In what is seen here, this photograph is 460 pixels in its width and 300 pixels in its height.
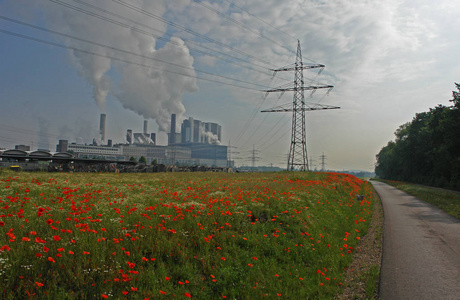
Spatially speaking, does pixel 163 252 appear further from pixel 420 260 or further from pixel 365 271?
pixel 420 260

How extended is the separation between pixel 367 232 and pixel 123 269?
10632 millimetres

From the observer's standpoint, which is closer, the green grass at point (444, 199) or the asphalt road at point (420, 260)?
the asphalt road at point (420, 260)

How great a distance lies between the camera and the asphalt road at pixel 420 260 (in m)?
5.84

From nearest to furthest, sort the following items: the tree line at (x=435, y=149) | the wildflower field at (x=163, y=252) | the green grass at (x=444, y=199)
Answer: the wildflower field at (x=163, y=252) < the green grass at (x=444, y=199) < the tree line at (x=435, y=149)

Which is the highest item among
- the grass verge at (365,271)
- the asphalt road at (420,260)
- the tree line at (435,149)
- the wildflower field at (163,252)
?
the tree line at (435,149)

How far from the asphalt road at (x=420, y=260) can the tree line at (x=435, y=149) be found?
2916cm

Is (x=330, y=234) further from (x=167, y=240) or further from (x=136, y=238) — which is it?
(x=136, y=238)

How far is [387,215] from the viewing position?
15758 millimetres

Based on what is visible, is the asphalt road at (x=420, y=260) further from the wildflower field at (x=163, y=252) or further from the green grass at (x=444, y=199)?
the green grass at (x=444, y=199)

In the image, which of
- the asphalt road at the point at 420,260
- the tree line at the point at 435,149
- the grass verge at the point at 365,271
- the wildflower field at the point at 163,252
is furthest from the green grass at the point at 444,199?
the wildflower field at the point at 163,252

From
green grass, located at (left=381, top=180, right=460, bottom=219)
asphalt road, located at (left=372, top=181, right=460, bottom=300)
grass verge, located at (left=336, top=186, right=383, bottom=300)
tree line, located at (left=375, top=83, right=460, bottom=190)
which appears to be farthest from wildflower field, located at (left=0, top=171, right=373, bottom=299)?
tree line, located at (left=375, top=83, right=460, bottom=190)

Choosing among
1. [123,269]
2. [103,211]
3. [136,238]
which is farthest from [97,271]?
[103,211]

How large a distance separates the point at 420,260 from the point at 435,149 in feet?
153

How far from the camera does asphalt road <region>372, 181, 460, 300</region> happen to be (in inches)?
230
